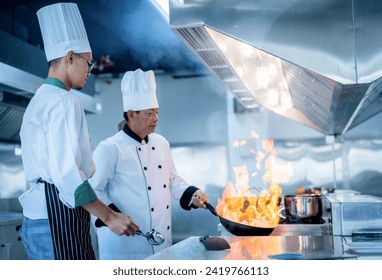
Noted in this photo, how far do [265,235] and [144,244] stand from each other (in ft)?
1.84

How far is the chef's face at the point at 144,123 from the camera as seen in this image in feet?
7.49

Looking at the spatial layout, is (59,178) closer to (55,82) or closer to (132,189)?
(55,82)

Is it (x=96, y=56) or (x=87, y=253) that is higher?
(x=96, y=56)

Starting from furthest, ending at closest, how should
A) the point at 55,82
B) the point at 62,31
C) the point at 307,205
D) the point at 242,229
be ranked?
1. the point at 307,205
2. the point at 242,229
3. the point at 62,31
4. the point at 55,82

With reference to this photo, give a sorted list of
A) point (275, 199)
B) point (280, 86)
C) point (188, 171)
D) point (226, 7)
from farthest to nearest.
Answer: point (188, 171)
point (280, 86)
point (275, 199)
point (226, 7)

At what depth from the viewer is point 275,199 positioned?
6.95 ft

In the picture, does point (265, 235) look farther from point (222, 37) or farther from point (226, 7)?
point (226, 7)

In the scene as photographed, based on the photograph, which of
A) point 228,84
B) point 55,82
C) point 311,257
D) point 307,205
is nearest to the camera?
point 311,257

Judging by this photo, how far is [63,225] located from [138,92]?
94cm

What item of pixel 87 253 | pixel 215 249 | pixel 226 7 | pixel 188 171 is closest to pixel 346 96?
pixel 226 7

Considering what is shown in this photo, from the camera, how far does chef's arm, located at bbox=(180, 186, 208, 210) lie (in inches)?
87.8

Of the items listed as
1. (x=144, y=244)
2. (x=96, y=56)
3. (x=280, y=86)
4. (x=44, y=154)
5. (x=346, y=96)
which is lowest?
(x=144, y=244)

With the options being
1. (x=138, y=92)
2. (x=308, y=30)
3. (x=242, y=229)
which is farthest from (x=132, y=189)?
(x=308, y=30)

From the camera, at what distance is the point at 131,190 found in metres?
2.21
